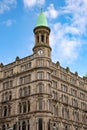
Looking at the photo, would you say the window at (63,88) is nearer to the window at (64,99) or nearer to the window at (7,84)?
the window at (64,99)

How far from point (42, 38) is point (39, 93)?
1811 centimetres

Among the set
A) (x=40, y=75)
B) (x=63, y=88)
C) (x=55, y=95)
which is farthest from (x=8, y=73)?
(x=63, y=88)

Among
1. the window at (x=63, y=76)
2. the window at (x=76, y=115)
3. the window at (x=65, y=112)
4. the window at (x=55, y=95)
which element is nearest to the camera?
the window at (x=55, y=95)

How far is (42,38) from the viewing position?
88.6m

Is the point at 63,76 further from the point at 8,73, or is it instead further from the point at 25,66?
the point at 8,73

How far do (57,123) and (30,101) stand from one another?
433 inches

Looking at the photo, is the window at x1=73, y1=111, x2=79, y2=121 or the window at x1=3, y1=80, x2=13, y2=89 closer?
the window at x1=3, y1=80, x2=13, y2=89

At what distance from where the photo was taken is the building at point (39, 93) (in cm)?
8056

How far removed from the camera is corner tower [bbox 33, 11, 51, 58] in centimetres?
8638

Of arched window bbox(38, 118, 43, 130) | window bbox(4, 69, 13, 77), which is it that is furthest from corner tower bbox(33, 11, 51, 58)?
arched window bbox(38, 118, 43, 130)

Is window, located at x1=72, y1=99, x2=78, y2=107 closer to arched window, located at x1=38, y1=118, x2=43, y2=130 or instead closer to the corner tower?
the corner tower

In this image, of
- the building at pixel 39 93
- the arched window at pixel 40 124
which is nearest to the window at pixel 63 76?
the building at pixel 39 93

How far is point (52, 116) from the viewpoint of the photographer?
82000 mm

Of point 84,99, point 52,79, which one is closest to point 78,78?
point 84,99
